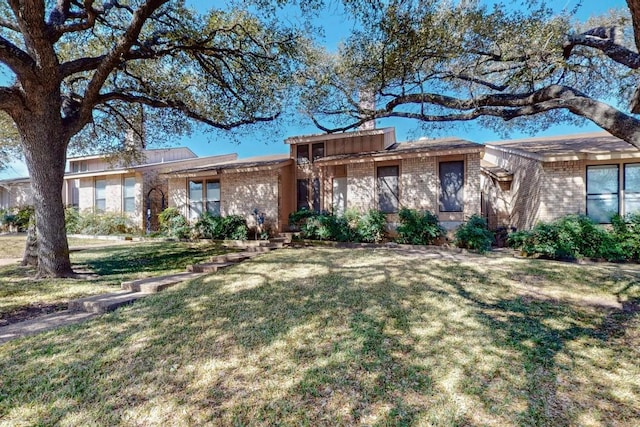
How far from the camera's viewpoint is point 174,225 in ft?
46.1

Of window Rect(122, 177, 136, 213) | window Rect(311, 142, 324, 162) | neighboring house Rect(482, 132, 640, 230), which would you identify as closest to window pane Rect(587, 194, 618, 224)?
neighboring house Rect(482, 132, 640, 230)

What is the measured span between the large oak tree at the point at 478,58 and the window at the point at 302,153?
16.9 feet

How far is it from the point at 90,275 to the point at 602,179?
15.4m

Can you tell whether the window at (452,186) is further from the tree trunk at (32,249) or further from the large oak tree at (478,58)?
the tree trunk at (32,249)

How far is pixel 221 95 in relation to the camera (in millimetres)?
9930

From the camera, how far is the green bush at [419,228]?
33.4 feet

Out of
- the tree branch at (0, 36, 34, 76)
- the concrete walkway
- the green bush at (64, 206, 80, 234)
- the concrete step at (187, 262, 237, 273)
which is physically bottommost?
the concrete walkway

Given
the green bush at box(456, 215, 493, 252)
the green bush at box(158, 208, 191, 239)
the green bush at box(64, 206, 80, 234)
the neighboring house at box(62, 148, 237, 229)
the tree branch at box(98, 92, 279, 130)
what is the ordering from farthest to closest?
the neighboring house at box(62, 148, 237, 229) < the green bush at box(64, 206, 80, 234) < the green bush at box(158, 208, 191, 239) < the green bush at box(456, 215, 493, 252) < the tree branch at box(98, 92, 279, 130)

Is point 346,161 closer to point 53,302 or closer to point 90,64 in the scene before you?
point 90,64

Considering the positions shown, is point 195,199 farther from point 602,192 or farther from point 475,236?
point 602,192

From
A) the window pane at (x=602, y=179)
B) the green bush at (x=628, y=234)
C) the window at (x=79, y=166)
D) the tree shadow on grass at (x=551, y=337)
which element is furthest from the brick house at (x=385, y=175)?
the window at (x=79, y=166)

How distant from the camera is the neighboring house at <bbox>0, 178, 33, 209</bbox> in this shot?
886 inches

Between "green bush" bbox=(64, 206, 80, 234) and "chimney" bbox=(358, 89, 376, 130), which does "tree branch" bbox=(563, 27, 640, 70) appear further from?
"green bush" bbox=(64, 206, 80, 234)

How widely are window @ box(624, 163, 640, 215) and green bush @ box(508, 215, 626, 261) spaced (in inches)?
92.4
